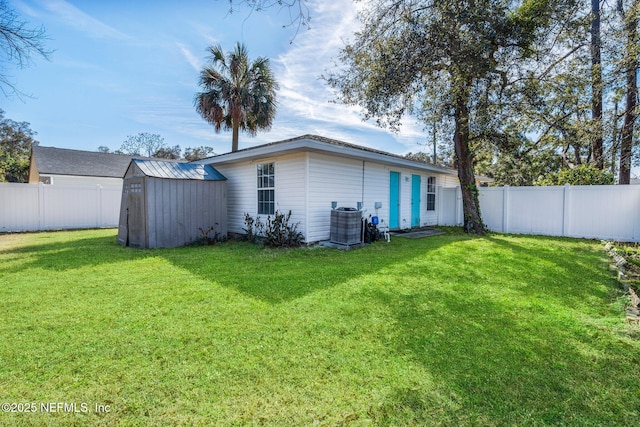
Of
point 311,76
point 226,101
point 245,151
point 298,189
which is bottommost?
point 298,189

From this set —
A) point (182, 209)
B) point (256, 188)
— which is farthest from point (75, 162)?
point (256, 188)

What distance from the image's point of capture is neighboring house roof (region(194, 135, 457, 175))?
6.56 meters

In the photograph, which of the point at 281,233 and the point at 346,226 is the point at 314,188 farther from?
the point at 281,233

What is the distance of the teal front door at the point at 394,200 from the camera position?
9.80 m

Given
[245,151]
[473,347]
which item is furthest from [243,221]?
[473,347]

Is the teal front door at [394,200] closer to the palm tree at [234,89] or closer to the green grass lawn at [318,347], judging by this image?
the green grass lawn at [318,347]

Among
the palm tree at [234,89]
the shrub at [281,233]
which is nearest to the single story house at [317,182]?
the shrub at [281,233]

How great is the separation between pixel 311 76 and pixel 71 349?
25.7ft

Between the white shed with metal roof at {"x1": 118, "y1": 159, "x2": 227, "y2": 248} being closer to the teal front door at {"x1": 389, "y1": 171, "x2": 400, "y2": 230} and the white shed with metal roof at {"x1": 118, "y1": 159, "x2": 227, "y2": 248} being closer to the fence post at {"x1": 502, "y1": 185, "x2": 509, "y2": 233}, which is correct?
the teal front door at {"x1": 389, "y1": 171, "x2": 400, "y2": 230}

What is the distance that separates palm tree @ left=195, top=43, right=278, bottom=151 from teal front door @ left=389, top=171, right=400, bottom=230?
7.89 metres

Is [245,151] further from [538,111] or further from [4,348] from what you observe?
[538,111]

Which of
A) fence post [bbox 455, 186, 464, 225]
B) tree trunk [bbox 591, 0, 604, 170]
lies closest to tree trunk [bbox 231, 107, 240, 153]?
fence post [bbox 455, 186, 464, 225]

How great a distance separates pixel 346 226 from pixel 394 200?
3473 millimetres

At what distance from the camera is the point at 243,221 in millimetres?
9062
